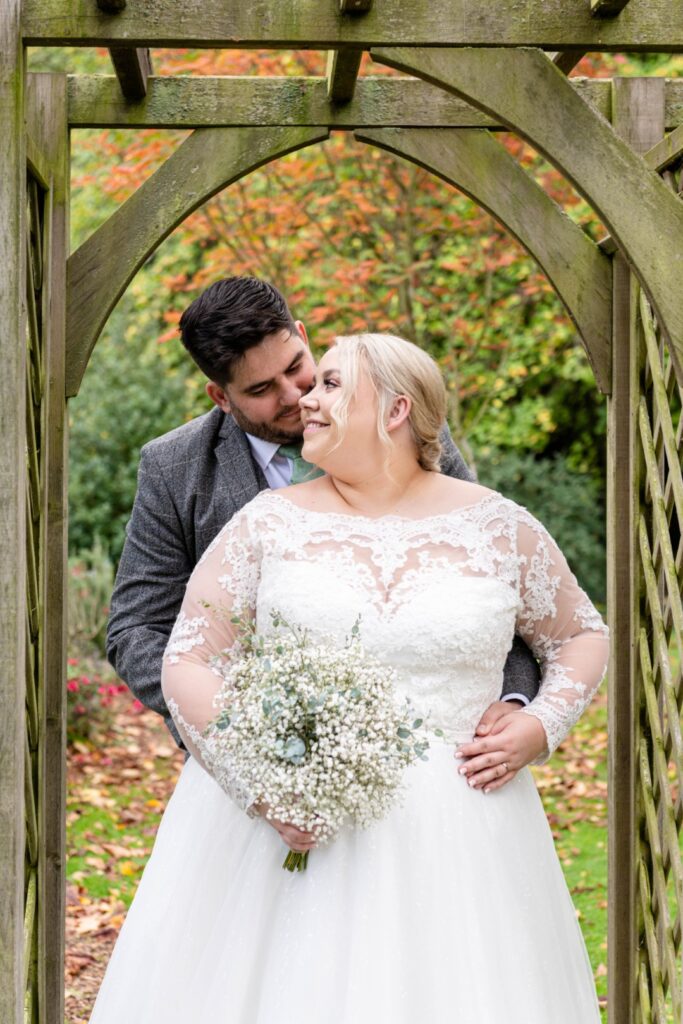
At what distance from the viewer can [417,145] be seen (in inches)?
150

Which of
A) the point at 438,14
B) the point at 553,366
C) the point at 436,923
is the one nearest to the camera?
the point at 438,14

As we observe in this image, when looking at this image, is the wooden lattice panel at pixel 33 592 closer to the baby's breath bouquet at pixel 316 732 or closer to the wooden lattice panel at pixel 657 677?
the baby's breath bouquet at pixel 316 732

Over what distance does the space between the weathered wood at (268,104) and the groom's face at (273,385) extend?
2.55 ft

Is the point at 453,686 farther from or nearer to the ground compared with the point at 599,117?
nearer to the ground

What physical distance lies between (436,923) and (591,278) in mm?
1937

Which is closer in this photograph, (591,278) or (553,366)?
(591,278)

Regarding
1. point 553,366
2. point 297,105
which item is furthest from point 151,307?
point 297,105

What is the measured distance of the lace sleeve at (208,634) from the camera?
282cm

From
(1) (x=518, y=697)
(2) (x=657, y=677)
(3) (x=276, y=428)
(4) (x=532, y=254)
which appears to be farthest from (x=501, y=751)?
(4) (x=532, y=254)

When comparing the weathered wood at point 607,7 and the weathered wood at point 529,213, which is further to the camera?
the weathered wood at point 529,213

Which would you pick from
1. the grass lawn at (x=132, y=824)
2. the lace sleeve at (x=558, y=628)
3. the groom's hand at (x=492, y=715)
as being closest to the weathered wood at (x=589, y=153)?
the lace sleeve at (x=558, y=628)

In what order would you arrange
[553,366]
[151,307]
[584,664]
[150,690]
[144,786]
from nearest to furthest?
[584,664] < [150,690] < [144,786] < [553,366] < [151,307]

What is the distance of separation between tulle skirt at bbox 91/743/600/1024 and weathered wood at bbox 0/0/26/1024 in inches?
20.7

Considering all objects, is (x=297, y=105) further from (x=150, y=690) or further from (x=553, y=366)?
(x=553, y=366)
